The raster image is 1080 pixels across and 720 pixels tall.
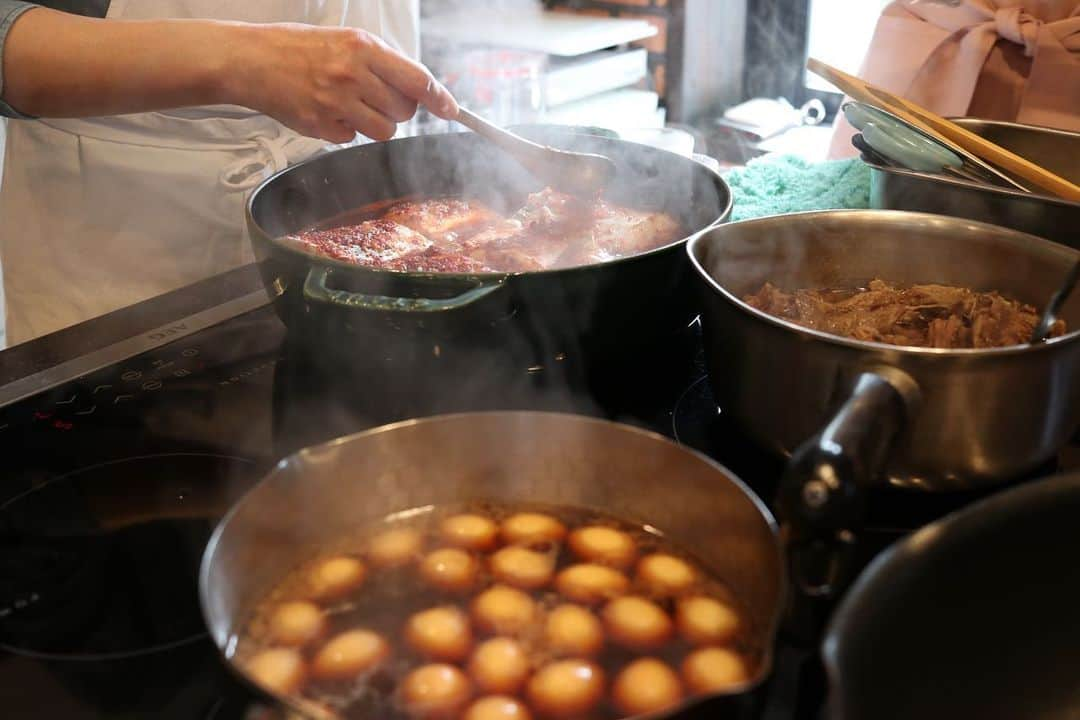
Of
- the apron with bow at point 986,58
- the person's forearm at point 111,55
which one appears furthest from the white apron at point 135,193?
the apron with bow at point 986,58

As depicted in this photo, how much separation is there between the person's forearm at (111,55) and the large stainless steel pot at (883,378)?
68 centimetres

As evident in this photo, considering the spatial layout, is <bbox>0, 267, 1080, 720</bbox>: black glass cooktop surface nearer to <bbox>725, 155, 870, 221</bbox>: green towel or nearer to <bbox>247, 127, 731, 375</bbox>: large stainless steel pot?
<bbox>247, 127, 731, 375</bbox>: large stainless steel pot

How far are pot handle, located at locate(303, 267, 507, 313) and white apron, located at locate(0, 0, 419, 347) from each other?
639 mm

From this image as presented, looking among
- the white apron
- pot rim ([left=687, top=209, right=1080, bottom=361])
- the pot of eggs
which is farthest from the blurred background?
the pot of eggs

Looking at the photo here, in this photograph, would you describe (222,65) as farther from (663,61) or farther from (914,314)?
(663,61)

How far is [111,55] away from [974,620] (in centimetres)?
114

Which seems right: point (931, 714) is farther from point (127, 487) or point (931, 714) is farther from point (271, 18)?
point (271, 18)

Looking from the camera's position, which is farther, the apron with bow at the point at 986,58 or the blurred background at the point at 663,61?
the blurred background at the point at 663,61

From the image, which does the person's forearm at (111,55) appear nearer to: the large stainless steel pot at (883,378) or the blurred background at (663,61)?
the large stainless steel pot at (883,378)

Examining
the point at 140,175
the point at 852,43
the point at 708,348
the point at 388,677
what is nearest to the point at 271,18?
the point at 140,175

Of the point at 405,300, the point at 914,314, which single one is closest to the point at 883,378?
the point at 914,314

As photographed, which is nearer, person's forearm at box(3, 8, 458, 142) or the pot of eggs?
the pot of eggs

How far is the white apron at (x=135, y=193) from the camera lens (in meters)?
1.48

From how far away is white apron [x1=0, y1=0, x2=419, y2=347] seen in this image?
1.48m
